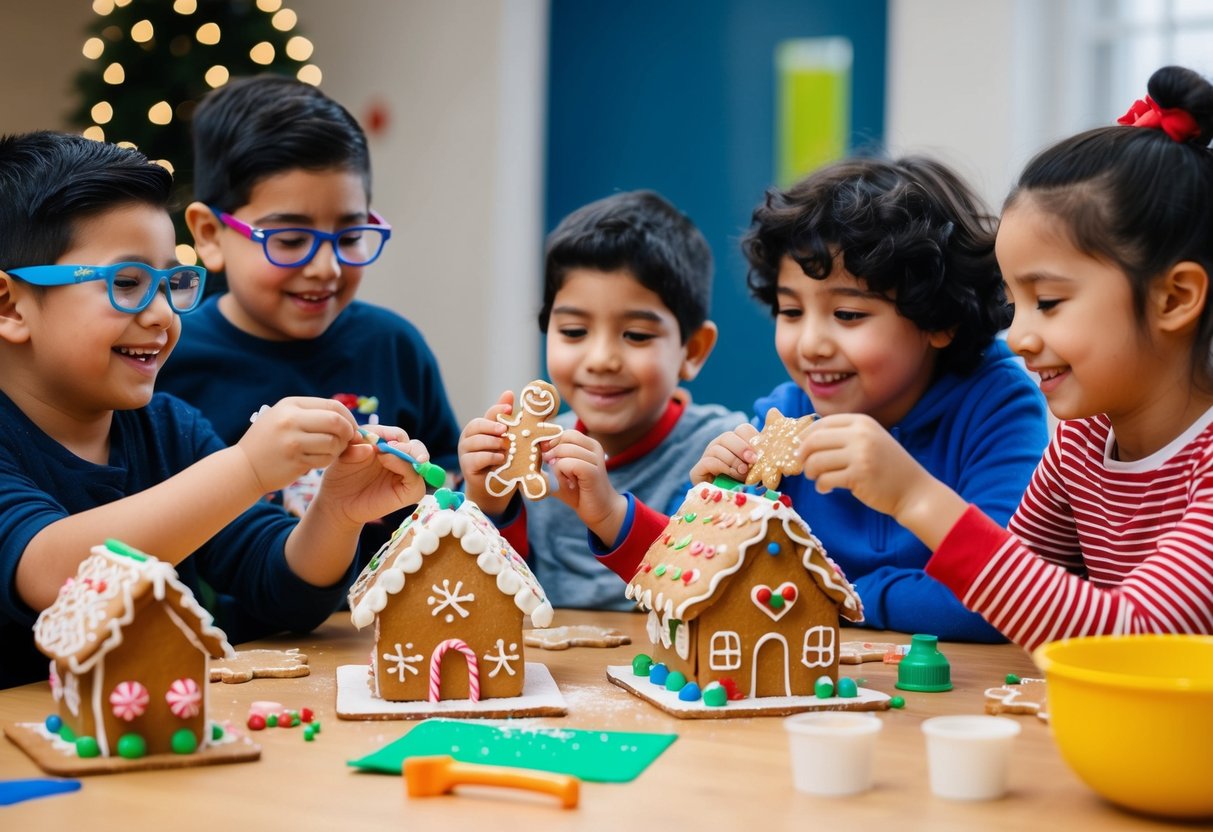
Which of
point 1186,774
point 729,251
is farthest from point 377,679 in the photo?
point 729,251

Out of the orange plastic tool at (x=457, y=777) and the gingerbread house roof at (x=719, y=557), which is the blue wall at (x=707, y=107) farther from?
the orange plastic tool at (x=457, y=777)

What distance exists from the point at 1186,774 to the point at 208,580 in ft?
4.36

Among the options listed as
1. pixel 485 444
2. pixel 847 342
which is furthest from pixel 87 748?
pixel 847 342

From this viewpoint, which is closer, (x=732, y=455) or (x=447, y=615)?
(x=447, y=615)

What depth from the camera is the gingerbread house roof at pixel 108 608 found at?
109cm

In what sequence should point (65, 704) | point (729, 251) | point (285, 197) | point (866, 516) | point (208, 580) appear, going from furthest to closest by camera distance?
1. point (729, 251)
2. point (285, 197)
3. point (866, 516)
4. point (208, 580)
5. point (65, 704)

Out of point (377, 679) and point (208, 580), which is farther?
point (208, 580)

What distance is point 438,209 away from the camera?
502cm

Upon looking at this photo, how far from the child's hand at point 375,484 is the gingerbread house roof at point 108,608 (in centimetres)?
44

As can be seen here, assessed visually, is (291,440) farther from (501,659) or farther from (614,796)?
(614,796)

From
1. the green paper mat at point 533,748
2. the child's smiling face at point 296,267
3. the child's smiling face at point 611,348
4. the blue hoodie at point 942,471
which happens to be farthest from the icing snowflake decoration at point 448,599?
the child's smiling face at point 296,267

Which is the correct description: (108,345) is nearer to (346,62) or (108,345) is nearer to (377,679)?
(377,679)

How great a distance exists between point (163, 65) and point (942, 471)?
3.15 meters

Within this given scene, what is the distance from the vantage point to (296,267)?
7.44 feet
